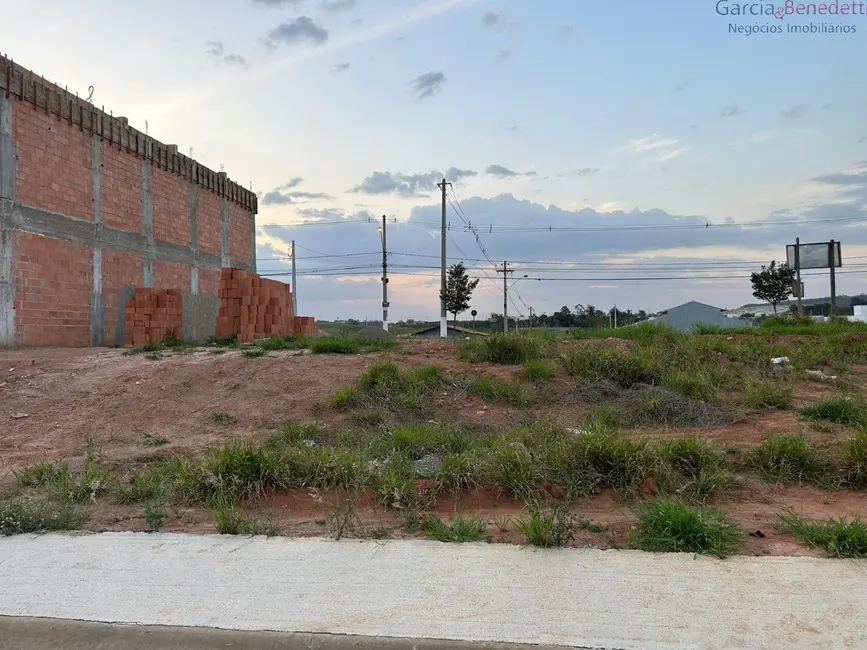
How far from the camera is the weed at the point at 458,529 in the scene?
14.3 feet

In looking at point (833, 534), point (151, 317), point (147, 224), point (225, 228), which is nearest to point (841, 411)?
point (833, 534)

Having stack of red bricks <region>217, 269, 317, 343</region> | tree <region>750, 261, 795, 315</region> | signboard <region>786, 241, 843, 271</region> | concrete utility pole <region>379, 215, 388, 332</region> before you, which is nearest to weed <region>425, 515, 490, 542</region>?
stack of red bricks <region>217, 269, 317, 343</region>

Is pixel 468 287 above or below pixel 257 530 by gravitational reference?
above

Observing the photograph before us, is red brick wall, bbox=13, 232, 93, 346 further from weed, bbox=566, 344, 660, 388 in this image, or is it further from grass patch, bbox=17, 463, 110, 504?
weed, bbox=566, 344, 660, 388

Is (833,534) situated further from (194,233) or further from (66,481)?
(194,233)

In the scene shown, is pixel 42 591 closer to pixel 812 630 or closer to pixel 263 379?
pixel 812 630

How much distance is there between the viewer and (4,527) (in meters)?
4.78

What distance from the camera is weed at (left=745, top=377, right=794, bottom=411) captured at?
26.3 ft

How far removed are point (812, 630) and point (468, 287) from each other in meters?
40.8

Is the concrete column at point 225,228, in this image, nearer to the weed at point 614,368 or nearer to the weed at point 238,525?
the weed at point 614,368

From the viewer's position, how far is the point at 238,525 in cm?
464

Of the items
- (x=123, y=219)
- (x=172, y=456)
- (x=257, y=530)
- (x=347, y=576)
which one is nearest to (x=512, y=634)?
(x=347, y=576)

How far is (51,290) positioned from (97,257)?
193cm

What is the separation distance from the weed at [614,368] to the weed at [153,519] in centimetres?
611
